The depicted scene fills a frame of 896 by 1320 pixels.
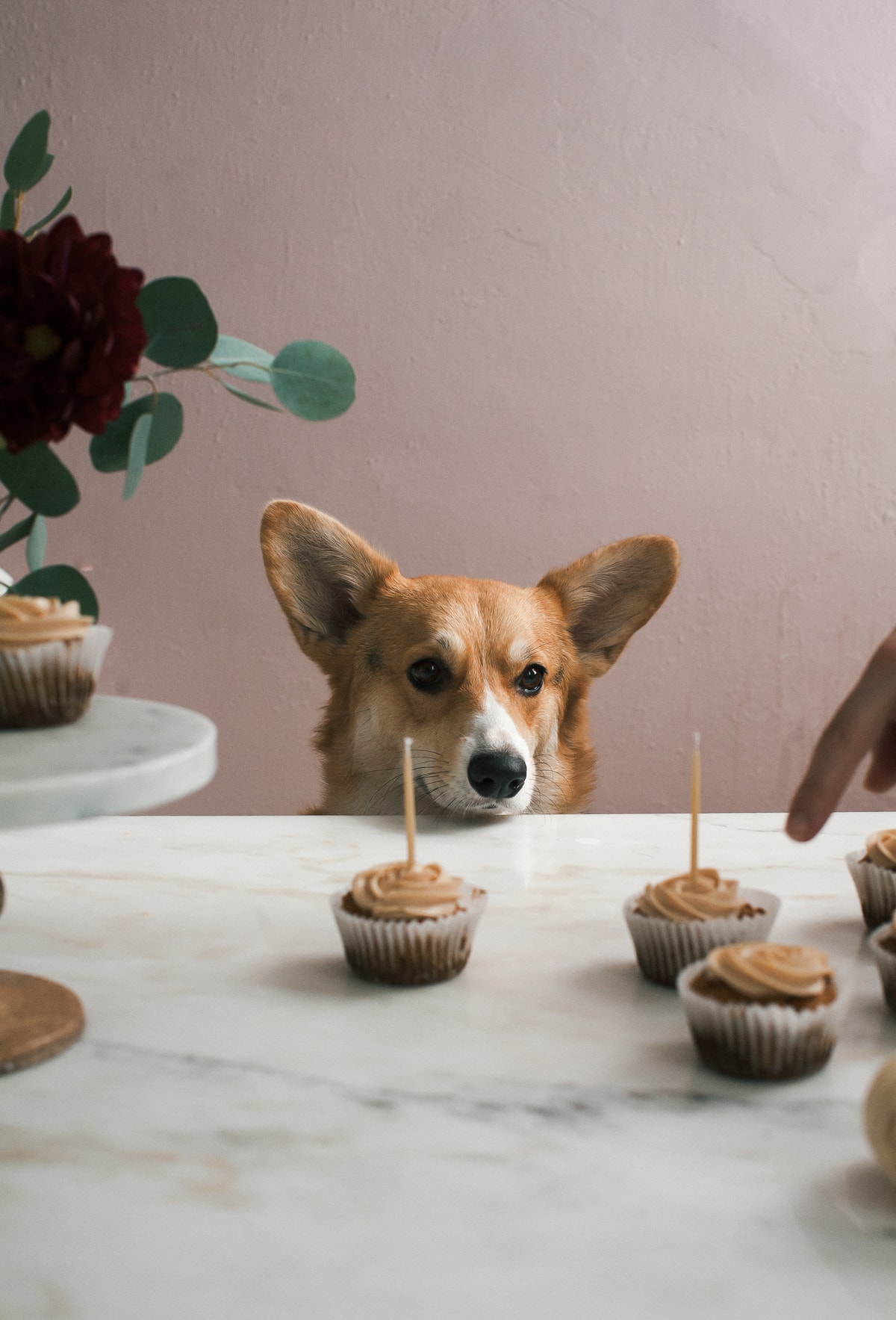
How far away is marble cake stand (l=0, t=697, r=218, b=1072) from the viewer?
56cm

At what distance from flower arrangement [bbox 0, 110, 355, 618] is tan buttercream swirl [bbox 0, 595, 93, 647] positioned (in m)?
0.07

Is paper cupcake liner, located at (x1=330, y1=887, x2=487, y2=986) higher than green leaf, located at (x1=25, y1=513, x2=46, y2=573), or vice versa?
green leaf, located at (x1=25, y1=513, x2=46, y2=573)

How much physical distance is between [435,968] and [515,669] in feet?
3.47

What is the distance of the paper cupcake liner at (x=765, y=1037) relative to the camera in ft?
2.16

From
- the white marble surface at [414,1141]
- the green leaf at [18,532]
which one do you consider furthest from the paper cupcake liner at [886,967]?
the green leaf at [18,532]

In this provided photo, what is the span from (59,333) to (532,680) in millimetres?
1307

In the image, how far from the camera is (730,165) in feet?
9.12

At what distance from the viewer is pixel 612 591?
2020 mm

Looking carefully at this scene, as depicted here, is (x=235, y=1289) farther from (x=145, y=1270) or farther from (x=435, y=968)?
(x=435, y=968)

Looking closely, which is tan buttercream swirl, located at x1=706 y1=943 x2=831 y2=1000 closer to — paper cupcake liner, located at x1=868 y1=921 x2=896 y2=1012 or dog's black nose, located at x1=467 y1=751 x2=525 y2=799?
paper cupcake liner, located at x1=868 y1=921 x2=896 y2=1012

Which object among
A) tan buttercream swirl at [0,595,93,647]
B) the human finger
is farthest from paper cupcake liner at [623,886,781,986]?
tan buttercream swirl at [0,595,93,647]

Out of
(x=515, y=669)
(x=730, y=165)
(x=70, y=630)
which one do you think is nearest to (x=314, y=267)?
(x=730, y=165)

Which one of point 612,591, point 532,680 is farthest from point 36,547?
point 612,591

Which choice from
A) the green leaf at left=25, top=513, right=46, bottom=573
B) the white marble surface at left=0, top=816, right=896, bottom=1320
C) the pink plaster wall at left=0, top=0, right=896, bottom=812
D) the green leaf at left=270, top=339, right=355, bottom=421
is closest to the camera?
the white marble surface at left=0, top=816, right=896, bottom=1320
